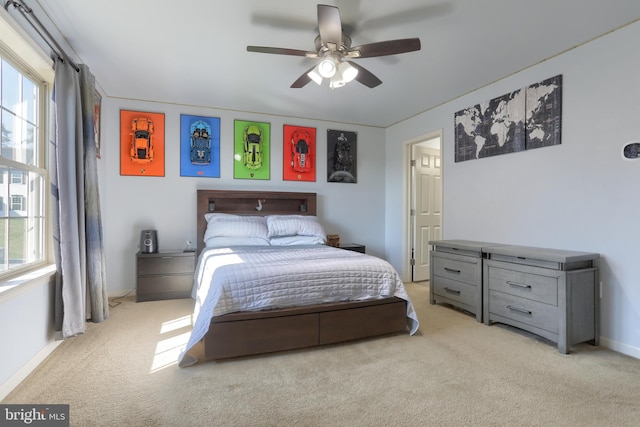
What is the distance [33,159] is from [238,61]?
1.80 metres

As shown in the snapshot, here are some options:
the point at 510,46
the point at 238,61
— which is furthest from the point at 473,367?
the point at 238,61

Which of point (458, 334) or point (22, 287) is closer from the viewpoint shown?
point (22, 287)

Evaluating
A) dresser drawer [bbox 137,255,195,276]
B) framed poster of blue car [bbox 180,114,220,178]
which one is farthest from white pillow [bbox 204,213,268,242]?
framed poster of blue car [bbox 180,114,220,178]

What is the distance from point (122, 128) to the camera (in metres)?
3.79

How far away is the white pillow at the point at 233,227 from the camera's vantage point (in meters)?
3.57

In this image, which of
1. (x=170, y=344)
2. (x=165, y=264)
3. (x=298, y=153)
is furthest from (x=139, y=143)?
(x=170, y=344)

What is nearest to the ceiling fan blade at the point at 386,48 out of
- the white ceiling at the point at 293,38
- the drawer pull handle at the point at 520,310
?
the white ceiling at the point at 293,38

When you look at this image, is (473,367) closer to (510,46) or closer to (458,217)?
(458,217)

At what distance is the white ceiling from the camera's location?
2.11m

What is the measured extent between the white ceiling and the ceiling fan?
21 centimetres

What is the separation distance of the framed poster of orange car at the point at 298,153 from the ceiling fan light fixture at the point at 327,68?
2.20 metres

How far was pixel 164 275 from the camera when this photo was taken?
3.59m

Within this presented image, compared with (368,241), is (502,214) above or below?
above

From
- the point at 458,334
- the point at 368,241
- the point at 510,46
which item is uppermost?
the point at 510,46
